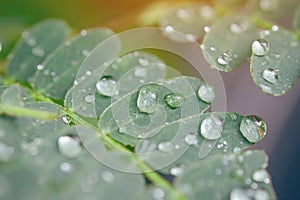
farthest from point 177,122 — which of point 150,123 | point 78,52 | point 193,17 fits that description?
point 193,17

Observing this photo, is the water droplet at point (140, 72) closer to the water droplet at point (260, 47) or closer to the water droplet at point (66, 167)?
the water droplet at point (260, 47)

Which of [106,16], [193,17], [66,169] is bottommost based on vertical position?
[106,16]

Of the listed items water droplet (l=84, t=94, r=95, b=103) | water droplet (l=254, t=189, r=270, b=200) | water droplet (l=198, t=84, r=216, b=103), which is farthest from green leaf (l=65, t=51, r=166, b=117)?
water droplet (l=254, t=189, r=270, b=200)

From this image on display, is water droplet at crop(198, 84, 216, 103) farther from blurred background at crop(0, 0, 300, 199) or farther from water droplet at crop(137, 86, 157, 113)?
blurred background at crop(0, 0, 300, 199)

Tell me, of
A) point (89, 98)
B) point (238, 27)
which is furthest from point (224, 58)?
point (89, 98)

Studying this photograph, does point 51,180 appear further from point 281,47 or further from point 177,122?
point 281,47
